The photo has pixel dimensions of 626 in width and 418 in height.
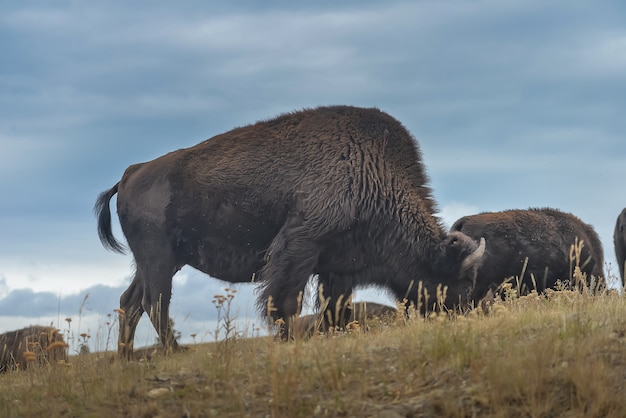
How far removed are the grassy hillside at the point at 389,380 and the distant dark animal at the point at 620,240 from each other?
1219 cm

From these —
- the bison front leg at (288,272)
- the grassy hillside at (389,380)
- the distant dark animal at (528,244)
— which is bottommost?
the grassy hillside at (389,380)

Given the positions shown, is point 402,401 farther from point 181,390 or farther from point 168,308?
point 168,308

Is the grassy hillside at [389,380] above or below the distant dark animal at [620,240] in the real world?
below

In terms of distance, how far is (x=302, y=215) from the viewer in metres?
11.0

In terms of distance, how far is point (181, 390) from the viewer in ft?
21.3

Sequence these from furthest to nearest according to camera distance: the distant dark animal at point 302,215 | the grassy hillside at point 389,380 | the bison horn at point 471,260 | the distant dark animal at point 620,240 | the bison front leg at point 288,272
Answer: the distant dark animal at point 620,240 < the bison horn at point 471,260 < the distant dark animal at point 302,215 < the bison front leg at point 288,272 < the grassy hillside at point 389,380

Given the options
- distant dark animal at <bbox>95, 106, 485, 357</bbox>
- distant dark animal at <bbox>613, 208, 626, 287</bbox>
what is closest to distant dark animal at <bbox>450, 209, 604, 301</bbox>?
distant dark animal at <bbox>95, 106, 485, 357</bbox>

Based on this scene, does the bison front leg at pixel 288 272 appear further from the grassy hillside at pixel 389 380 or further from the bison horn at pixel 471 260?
the grassy hillside at pixel 389 380

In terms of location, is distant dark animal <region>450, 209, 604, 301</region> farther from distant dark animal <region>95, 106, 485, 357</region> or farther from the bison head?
distant dark animal <region>95, 106, 485, 357</region>

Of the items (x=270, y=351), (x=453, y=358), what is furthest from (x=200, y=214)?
(x=453, y=358)

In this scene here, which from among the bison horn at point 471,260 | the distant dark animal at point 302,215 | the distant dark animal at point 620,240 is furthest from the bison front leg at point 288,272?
the distant dark animal at point 620,240

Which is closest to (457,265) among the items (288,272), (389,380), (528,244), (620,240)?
(288,272)

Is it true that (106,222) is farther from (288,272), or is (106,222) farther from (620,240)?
(620,240)

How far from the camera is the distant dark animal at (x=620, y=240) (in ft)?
63.3
